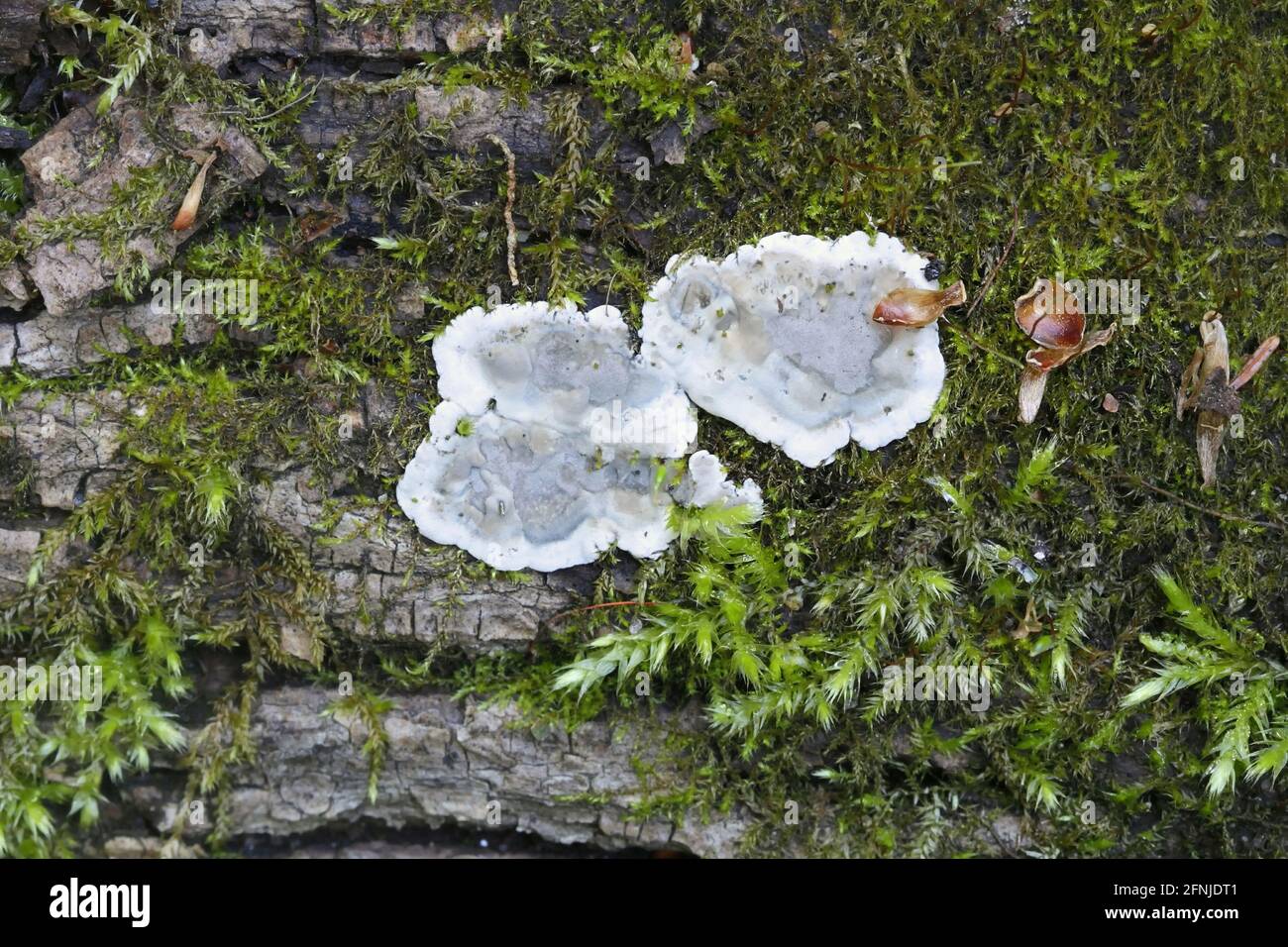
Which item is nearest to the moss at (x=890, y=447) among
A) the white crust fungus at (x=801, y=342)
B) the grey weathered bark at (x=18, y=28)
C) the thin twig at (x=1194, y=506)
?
the thin twig at (x=1194, y=506)

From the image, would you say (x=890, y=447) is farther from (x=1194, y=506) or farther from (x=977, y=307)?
(x=1194, y=506)

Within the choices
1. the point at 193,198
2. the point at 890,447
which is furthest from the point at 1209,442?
the point at 193,198

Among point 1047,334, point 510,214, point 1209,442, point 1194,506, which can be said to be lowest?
point 1194,506

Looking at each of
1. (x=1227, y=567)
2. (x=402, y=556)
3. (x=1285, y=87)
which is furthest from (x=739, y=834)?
(x=1285, y=87)

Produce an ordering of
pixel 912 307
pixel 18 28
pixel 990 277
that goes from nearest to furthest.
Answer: pixel 18 28 → pixel 912 307 → pixel 990 277

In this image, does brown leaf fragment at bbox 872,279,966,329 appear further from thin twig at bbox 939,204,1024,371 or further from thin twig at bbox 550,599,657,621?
thin twig at bbox 550,599,657,621

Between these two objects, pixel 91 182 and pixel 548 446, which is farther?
pixel 548 446

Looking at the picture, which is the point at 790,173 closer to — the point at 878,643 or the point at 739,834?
the point at 878,643
